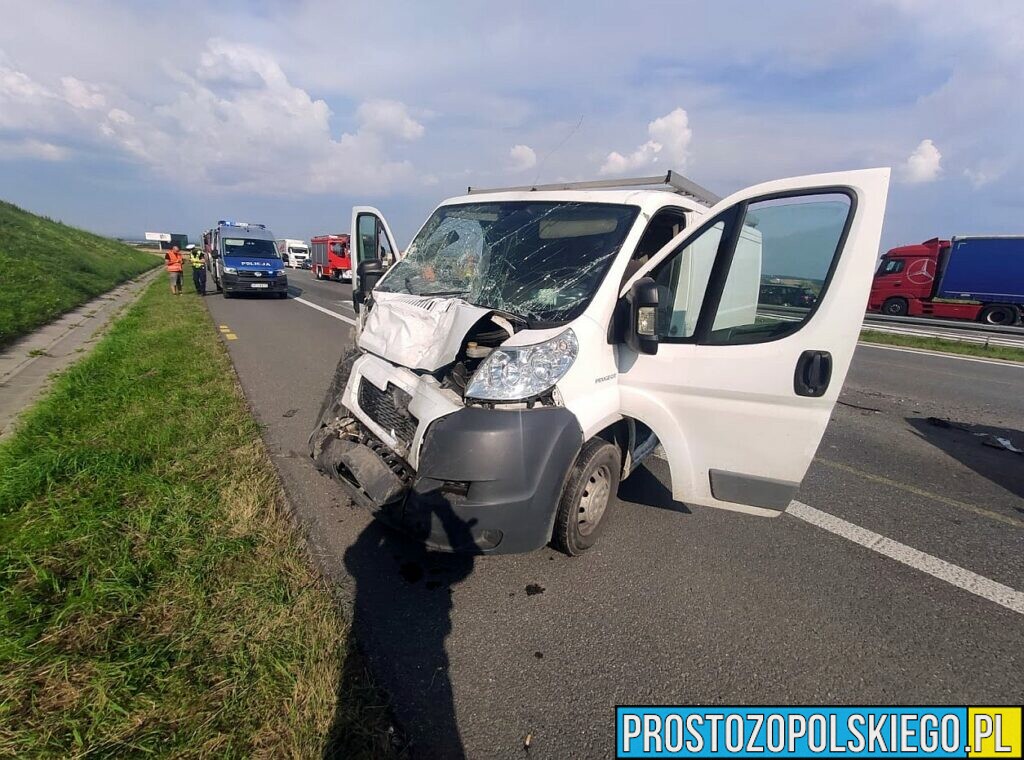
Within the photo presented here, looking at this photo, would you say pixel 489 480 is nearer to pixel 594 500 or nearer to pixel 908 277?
pixel 594 500

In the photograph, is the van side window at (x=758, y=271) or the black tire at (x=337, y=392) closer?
the van side window at (x=758, y=271)

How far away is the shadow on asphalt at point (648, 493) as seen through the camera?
11.3ft

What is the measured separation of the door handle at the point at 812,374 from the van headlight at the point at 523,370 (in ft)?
3.57

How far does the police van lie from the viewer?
51.3 ft

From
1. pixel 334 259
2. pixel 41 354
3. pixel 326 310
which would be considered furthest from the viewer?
pixel 334 259

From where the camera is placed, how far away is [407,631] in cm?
220

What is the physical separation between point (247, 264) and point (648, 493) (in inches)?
632

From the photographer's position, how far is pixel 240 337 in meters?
9.11

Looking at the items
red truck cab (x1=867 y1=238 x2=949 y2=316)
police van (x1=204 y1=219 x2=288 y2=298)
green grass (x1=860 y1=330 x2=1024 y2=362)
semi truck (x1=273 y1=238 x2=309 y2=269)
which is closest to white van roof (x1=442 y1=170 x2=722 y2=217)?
green grass (x1=860 y1=330 x2=1024 y2=362)

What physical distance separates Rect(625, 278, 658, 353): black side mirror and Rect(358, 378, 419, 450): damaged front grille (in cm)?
124

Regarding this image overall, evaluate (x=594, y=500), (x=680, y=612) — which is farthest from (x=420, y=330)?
(x=680, y=612)

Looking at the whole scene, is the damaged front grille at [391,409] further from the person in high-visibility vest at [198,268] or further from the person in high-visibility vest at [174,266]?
the person in high-visibility vest at [198,268]

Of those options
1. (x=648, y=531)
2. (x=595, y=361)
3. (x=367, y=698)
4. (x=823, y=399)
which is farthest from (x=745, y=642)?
(x=367, y=698)

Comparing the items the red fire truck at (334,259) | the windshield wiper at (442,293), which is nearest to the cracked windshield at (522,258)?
the windshield wiper at (442,293)
